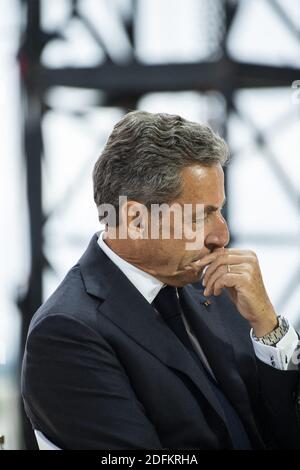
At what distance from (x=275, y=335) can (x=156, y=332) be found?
26 centimetres

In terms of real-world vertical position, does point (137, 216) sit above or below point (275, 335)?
above

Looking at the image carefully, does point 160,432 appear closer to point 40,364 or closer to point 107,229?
point 40,364

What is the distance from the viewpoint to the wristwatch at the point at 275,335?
7.01 ft

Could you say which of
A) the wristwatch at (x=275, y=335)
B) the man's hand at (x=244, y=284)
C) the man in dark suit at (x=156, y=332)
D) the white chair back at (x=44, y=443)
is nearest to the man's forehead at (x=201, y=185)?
the man in dark suit at (x=156, y=332)

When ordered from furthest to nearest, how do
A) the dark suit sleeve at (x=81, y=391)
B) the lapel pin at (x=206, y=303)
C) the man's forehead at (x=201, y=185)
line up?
the lapel pin at (x=206, y=303)
the man's forehead at (x=201, y=185)
the dark suit sleeve at (x=81, y=391)

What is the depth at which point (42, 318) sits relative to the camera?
2.02 m

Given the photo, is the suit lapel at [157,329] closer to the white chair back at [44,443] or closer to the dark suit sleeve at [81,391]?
the dark suit sleeve at [81,391]

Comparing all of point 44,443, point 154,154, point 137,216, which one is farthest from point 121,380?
point 154,154

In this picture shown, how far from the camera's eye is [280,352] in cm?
213

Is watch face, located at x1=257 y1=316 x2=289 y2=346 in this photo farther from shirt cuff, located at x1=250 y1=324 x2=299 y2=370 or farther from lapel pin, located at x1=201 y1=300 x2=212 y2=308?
lapel pin, located at x1=201 y1=300 x2=212 y2=308

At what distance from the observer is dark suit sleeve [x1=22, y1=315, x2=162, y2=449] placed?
195 cm

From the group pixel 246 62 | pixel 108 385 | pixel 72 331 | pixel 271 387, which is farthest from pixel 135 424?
pixel 246 62

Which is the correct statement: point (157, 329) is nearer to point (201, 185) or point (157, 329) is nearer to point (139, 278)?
point (139, 278)

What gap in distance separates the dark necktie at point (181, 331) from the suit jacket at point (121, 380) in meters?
0.02
